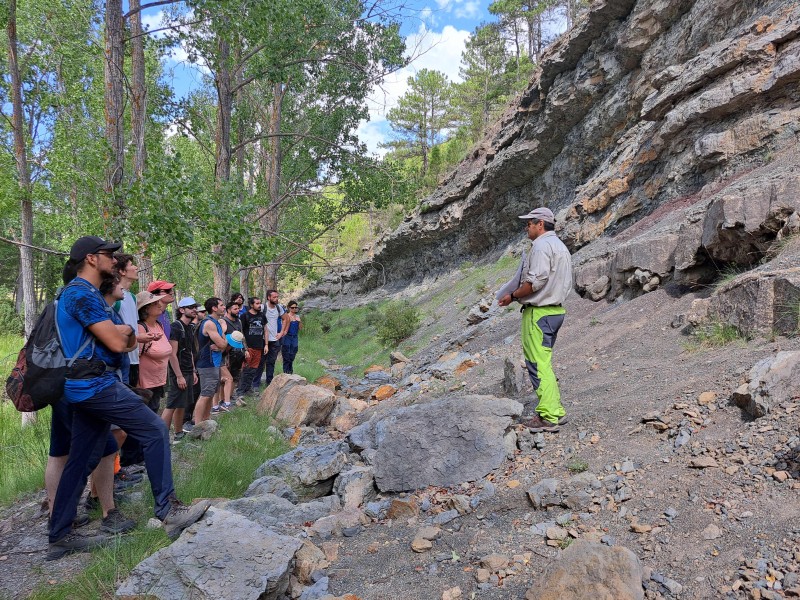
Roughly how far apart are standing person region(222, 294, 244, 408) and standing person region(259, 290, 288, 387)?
43.0 inches

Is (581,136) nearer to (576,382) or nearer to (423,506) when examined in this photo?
(576,382)

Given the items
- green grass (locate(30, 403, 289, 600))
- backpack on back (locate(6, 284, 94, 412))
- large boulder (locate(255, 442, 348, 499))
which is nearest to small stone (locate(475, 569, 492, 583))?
green grass (locate(30, 403, 289, 600))

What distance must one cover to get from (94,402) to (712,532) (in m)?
3.73

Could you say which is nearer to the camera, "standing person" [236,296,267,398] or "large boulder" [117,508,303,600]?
"large boulder" [117,508,303,600]

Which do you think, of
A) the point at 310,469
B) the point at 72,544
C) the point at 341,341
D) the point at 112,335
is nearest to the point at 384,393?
the point at 310,469

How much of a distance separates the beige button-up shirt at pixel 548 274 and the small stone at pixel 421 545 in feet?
7.10

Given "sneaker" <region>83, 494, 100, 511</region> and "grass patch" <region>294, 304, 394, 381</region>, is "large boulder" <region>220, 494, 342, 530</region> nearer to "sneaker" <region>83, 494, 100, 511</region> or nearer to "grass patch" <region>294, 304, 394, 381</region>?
"sneaker" <region>83, 494, 100, 511</region>

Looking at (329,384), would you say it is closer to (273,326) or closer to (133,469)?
(273,326)

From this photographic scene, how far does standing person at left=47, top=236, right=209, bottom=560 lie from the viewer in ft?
10.3

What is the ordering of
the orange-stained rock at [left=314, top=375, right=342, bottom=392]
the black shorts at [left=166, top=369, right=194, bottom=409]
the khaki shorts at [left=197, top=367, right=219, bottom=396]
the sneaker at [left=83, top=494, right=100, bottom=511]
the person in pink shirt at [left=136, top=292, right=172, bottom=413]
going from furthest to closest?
the orange-stained rock at [left=314, top=375, right=342, bottom=392] → the khaki shorts at [left=197, top=367, right=219, bottom=396] → the black shorts at [left=166, top=369, right=194, bottom=409] → the person in pink shirt at [left=136, top=292, right=172, bottom=413] → the sneaker at [left=83, top=494, right=100, bottom=511]

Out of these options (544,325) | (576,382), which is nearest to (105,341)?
(544,325)

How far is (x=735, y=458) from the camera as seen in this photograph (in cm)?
303

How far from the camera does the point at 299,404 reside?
7.73 metres

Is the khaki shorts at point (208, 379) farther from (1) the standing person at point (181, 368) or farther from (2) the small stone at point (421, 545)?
(2) the small stone at point (421, 545)
